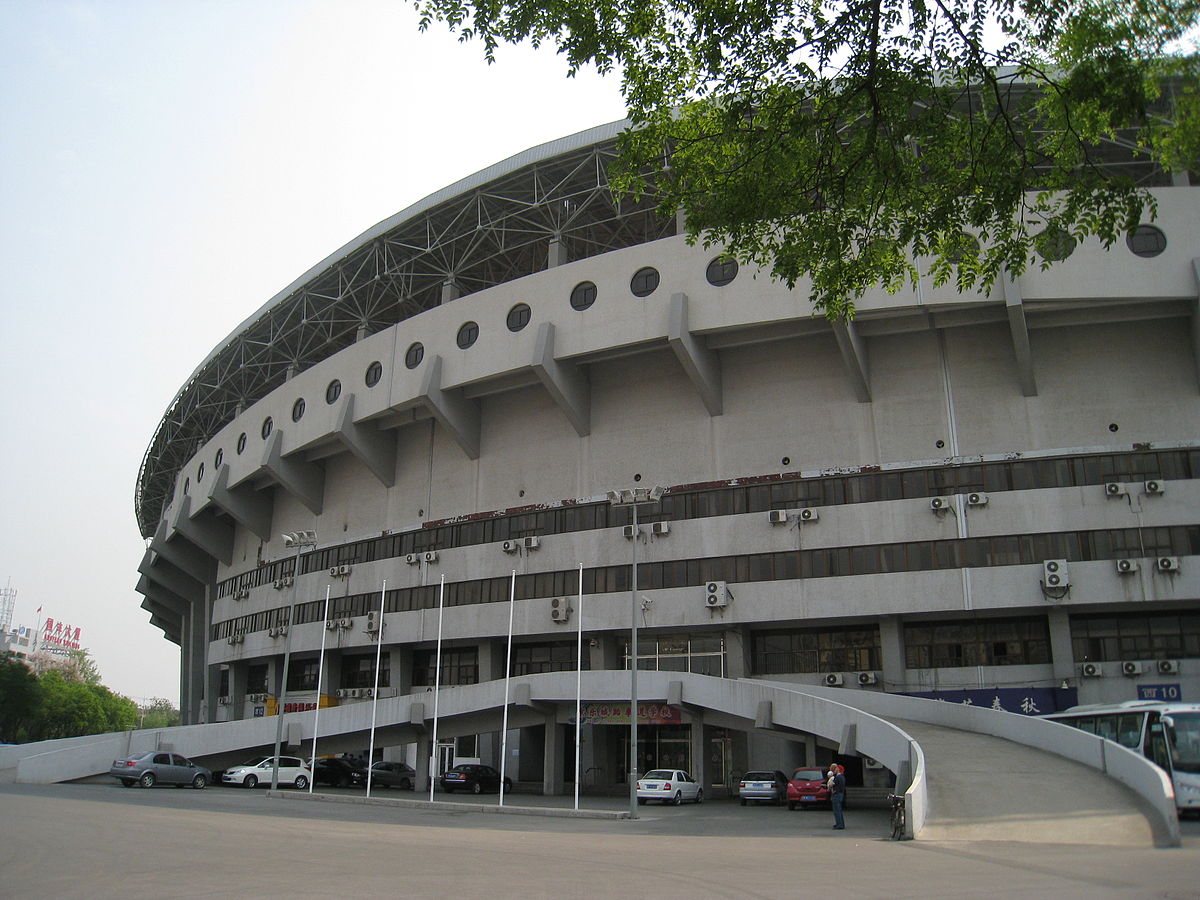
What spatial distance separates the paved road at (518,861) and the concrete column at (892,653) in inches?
537

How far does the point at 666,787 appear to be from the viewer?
29797 millimetres

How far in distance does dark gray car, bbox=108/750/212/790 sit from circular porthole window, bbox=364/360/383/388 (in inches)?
707

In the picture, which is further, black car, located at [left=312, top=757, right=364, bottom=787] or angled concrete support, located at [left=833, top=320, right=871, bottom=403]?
black car, located at [left=312, top=757, right=364, bottom=787]

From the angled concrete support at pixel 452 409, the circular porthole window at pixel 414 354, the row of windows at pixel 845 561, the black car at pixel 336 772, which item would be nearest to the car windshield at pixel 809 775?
the row of windows at pixel 845 561

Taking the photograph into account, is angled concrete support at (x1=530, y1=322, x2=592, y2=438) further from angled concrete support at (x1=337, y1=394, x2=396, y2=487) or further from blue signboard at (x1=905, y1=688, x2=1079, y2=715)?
blue signboard at (x1=905, y1=688, x2=1079, y2=715)

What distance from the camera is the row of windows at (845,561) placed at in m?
31.3

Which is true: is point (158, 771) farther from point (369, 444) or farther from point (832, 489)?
point (832, 489)

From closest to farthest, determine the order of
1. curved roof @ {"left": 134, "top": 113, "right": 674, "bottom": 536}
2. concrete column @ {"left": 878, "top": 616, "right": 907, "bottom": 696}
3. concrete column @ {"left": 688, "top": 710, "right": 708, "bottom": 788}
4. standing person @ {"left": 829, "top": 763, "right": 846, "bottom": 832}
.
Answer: standing person @ {"left": 829, "top": 763, "right": 846, "bottom": 832} → concrete column @ {"left": 688, "top": 710, "right": 708, "bottom": 788} → concrete column @ {"left": 878, "top": 616, "right": 907, "bottom": 696} → curved roof @ {"left": 134, "top": 113, "right": 674, "bottom": 536}

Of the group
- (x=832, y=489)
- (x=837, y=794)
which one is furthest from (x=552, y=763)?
(x=837, y=794)

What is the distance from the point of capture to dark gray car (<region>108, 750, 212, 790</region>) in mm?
32844

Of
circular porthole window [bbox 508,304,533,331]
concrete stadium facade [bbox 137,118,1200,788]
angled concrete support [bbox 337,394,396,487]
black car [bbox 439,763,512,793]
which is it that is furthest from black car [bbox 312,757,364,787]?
circular porthole window [bbox 508,304,533,331]

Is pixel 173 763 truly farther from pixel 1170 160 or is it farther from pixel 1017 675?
pixel 1170 160

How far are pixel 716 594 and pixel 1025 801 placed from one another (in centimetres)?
1814

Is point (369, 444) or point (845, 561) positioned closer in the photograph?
point (845, 561)
